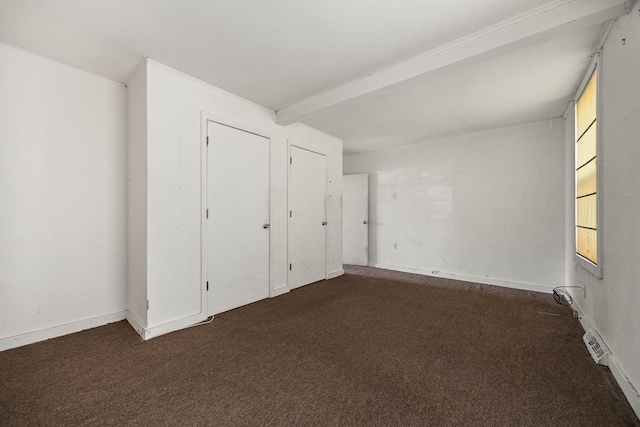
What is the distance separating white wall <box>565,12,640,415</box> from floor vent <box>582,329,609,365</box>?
5cm

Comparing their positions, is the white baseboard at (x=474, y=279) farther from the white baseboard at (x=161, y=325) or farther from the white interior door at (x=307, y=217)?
the white baseboard at (x=161, y=325)

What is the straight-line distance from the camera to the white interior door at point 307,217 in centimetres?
393

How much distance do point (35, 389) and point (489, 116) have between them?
522cm

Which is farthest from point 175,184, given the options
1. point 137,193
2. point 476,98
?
point 476,98

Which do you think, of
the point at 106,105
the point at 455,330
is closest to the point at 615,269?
the point at 455,330

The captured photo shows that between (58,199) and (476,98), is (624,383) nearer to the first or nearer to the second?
(476,98)

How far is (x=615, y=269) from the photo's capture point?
1.89m

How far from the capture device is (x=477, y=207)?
4.47 m

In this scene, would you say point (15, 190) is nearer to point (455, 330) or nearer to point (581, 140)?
point (455, 330)

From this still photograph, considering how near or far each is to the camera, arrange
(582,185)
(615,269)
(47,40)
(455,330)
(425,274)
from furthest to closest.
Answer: (425,274)
(582,185)
(455,330)
(47,40)
(615,269)

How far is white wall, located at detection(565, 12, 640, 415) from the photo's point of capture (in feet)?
5.27

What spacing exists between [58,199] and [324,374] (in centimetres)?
276

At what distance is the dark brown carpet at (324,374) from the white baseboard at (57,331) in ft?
0.29

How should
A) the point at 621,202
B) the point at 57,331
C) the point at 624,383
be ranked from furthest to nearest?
the point at 57,331, the point at 621,202, the point at 624,383
